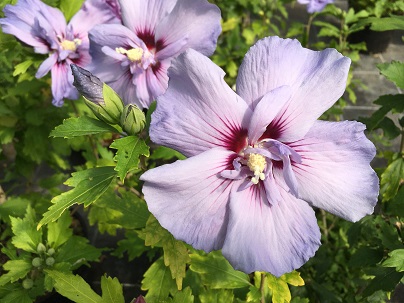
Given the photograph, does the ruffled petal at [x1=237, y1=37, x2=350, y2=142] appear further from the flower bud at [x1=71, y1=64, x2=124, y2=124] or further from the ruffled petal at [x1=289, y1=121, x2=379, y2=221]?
the flower bud at [x1=71, y1=64, x2=124, y2=124]

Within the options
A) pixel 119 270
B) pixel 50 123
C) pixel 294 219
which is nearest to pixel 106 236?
pixel 119 270

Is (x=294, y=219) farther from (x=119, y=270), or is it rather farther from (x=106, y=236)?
(x=106, y=236)

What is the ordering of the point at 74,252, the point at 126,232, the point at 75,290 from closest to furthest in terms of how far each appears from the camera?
the point at 75,290 → the point at 74,252 → the point at 126,232

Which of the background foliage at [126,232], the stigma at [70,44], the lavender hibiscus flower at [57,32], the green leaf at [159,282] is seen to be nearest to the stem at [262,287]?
the background foliage at [126,232]

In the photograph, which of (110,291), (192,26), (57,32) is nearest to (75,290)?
(110,291)

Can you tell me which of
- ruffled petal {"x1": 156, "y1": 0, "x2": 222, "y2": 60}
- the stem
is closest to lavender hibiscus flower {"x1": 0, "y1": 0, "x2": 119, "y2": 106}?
ruffled petal {"x1": 156, "y1": 0, "x2": 222, "y2": 60}

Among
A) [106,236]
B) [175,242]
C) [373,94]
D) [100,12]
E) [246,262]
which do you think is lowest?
[106,236]

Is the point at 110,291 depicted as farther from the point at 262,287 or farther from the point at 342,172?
the point at 342,172
